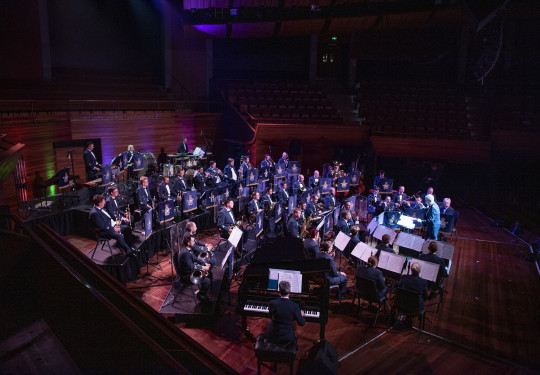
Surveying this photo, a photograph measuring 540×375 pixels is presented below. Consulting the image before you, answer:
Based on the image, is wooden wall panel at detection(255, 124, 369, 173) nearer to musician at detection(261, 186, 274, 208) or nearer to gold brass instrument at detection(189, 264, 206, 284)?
musician at detection(261, 186, 274, 208)

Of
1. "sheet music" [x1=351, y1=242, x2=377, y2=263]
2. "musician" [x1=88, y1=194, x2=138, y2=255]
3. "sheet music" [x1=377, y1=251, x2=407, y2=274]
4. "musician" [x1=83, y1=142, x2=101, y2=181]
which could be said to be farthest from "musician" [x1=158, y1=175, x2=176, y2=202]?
"sheet music" [x1=377, y1=251, x2=407, y2=274]

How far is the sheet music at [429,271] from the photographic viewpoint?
20.5ft

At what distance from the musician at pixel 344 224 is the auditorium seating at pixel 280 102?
8.56 metres

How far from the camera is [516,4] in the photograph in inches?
564

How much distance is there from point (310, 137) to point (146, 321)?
14411mm

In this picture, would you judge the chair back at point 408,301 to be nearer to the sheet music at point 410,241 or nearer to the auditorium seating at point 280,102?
the sheet music at point 410,241

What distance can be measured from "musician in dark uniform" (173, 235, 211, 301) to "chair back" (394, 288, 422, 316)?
125 inches

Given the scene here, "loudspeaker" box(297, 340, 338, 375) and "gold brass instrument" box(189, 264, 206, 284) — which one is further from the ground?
"gold brass instrument" box(189, 264, 206, 284)

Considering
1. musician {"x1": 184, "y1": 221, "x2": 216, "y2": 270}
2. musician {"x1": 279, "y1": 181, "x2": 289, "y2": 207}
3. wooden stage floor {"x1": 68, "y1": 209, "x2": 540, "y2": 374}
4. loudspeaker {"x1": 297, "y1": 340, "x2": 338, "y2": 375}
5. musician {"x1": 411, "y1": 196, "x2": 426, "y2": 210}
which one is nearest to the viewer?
loudspeaker {"x1": 297, "y1": 340, "x2": 338, "y2": 375}

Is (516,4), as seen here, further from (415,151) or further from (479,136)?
(415,151)

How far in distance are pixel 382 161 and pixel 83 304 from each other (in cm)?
1651

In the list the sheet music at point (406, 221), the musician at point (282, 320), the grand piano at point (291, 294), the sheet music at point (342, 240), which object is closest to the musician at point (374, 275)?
the sheet music at point (342, 240)

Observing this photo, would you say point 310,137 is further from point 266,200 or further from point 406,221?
point 406,221

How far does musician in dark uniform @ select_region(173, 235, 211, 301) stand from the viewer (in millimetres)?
6344
